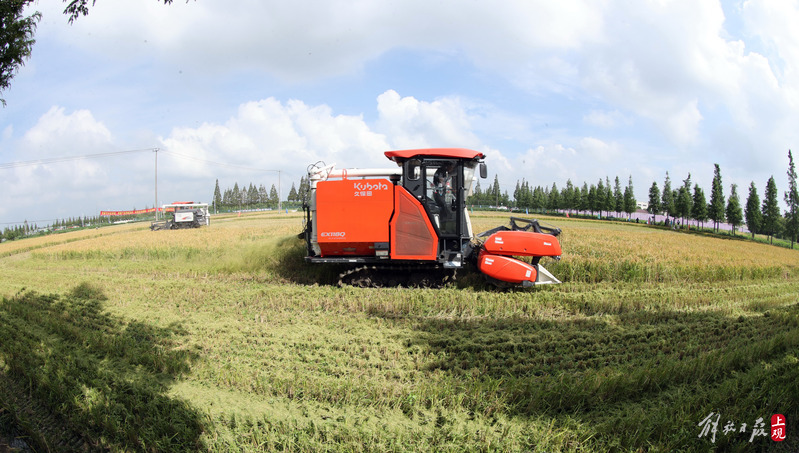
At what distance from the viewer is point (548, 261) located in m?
11.1

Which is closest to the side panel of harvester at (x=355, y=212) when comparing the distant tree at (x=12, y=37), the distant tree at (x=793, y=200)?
the distant tree at (x=12, y=37)

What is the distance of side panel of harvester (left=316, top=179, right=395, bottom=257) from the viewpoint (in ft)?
27.3

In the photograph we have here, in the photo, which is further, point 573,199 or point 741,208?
point 573,199

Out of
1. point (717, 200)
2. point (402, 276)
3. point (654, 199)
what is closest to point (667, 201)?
point (654, 199)

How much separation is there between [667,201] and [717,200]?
1129 cm

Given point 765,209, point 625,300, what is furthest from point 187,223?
point 765,209

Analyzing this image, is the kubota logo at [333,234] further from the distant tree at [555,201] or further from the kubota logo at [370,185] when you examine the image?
the distant tree at [555,201]

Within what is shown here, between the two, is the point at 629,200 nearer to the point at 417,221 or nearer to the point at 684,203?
the point at 684,203

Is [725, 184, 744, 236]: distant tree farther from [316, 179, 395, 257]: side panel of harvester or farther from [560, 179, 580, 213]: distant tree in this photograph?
[316, 179, 395, 257]: side panel of harvester

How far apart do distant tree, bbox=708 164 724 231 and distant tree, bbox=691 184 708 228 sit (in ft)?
2.24

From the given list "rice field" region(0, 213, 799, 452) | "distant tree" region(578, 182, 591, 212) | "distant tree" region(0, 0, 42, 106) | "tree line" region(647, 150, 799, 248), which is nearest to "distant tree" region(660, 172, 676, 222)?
"tree line" region(647, 150, 799, 248)

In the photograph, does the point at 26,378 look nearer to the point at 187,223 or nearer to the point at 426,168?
the point at 426,168

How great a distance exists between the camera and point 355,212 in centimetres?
842

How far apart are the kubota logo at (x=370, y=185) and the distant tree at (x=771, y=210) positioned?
197ft
